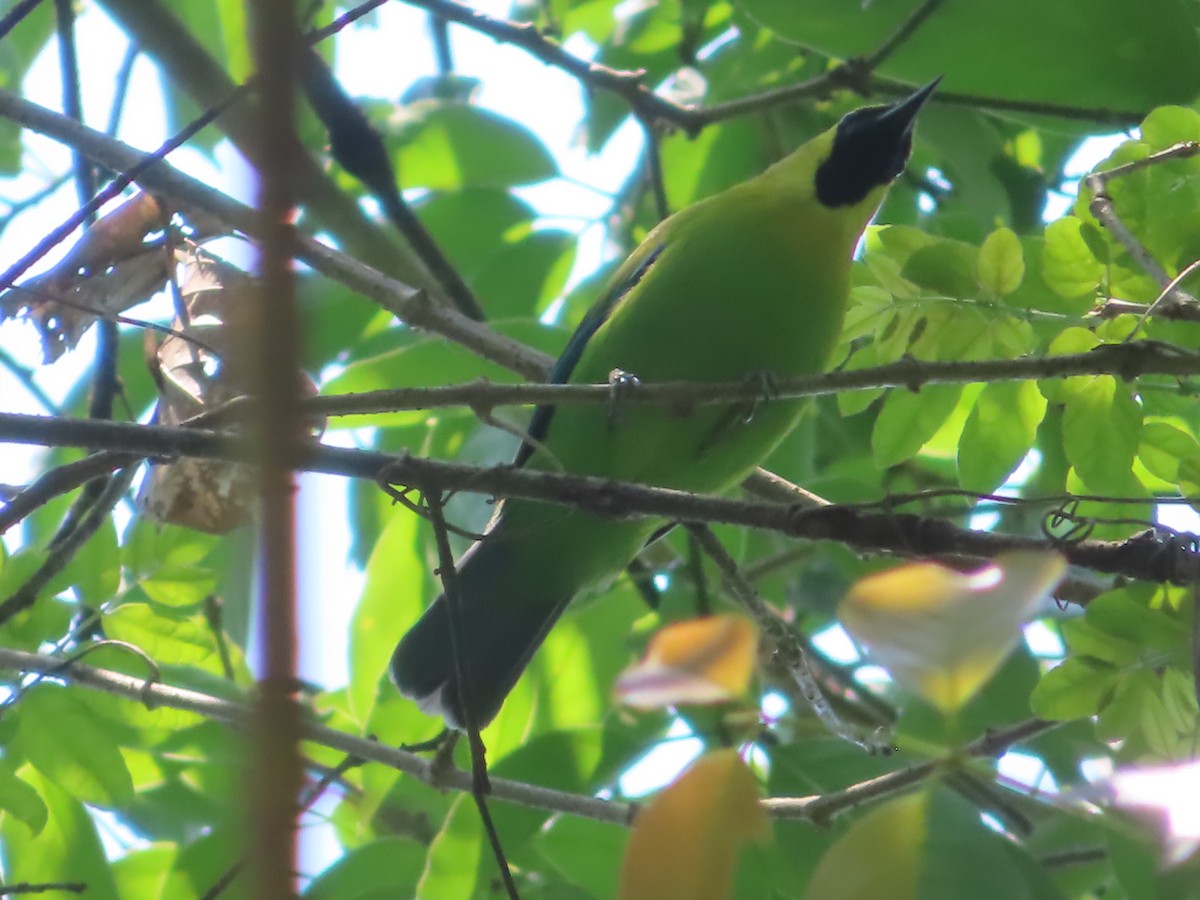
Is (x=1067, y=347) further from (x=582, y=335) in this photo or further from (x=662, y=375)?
(x=582, y=335)

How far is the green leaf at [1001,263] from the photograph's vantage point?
191 cm

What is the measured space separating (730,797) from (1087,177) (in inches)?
54.9

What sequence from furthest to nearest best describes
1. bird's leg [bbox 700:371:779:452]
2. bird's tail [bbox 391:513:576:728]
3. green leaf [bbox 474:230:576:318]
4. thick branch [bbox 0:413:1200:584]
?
green leaf [bbox 474:230:576:318] → bird's tail [bbox 391:513:576:728] → bird's leg [bbox 700:371:779:452] → thick branch [bbox 0:413:1200:584]

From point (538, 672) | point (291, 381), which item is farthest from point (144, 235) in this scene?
point (291, 381)

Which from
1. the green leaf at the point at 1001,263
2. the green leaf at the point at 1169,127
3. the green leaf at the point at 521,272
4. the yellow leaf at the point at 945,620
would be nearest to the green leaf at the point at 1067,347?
the green leaf at the point at 1001,263

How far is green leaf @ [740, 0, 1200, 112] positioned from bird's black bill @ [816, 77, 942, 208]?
1.16 feet

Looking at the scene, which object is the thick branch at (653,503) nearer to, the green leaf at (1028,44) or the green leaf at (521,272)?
the green leaf at (1028,44)

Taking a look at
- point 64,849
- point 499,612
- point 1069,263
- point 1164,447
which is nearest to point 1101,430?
point 1164,447

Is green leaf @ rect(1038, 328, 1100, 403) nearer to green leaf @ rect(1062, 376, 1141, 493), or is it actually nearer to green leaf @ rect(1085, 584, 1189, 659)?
green leaf @ rect(1062, 376, 1141, 493)

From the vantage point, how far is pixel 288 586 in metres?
0.52

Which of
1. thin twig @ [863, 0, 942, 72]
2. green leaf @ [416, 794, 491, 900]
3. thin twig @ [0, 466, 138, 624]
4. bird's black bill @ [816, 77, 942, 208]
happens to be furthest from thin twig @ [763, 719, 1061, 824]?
bird's black bill @ [816, 77, 942, 208]

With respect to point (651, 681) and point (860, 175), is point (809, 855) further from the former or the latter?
point (860, 175)

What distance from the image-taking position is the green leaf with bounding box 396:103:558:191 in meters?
3.62

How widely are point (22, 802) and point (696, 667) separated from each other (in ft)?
5.18
